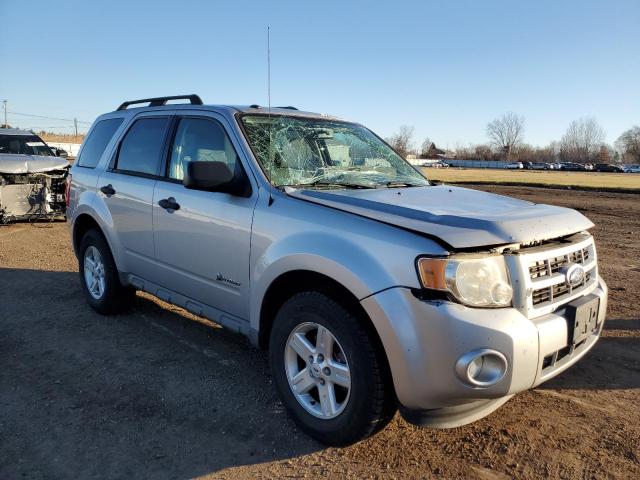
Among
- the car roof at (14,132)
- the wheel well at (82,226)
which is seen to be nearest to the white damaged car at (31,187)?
the car roof at (14,132)

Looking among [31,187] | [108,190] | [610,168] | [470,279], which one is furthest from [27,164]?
[610,168]

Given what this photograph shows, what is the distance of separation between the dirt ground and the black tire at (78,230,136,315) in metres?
0.16

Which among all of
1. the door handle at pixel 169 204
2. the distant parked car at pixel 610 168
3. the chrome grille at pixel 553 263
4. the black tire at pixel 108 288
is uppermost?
the distant parked car at pixel 610 168

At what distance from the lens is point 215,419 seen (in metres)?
3.16

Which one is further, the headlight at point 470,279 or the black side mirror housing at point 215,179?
the black side mirror housing at point 215,179

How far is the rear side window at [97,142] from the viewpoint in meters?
5.01

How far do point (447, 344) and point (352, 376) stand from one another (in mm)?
558

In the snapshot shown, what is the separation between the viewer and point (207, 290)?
3.59m

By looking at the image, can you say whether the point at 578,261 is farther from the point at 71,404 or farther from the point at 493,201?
the point at 71,404

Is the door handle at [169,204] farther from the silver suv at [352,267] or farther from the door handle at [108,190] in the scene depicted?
the door handle at [108,190]

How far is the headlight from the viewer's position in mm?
2344

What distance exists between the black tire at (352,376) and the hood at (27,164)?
9.11 metres

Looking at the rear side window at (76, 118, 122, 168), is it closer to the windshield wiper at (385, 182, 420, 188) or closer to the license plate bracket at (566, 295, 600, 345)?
the windshield wiper at (385, 182, 420, 188)

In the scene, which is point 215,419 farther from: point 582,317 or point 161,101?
point 161,101
